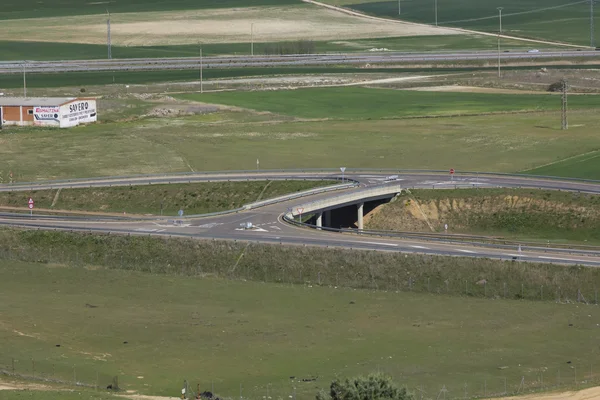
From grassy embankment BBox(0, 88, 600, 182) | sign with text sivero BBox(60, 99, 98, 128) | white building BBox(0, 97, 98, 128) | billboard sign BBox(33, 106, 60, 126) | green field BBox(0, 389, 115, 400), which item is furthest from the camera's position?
sign with text sivero BBox(60, 99, 98, 128)

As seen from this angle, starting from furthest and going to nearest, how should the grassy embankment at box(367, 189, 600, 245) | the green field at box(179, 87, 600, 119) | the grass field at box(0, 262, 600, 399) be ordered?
1. the green field at box(179, 87, 600, 119)
2. the grassy embankment at box(367, 189, 600, 245)
3. the grass field at box(0, 262, 600, 399)

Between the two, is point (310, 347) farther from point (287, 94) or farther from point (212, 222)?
point (287, 94)

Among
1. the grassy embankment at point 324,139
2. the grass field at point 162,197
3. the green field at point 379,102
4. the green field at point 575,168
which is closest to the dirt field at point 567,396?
the grass field at point 162,197

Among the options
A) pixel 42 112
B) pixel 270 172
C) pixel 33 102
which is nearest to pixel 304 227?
pixel 270 172

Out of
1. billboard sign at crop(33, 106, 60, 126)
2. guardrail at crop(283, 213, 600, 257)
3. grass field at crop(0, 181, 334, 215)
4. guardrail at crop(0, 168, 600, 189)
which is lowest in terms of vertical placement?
guardrail at crop(283, 213, 600, 257)

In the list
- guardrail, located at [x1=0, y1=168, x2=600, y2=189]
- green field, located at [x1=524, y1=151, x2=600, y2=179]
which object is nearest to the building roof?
→ guardrail, located at [x1=0, y1=168, x2=600, y2=189]

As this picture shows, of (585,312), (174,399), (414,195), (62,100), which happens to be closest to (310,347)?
(174,399)

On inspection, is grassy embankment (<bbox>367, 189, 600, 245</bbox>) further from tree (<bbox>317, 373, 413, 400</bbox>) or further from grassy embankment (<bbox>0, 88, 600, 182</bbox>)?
tree (<bbox>317, 373, 413, 400</bbox>)

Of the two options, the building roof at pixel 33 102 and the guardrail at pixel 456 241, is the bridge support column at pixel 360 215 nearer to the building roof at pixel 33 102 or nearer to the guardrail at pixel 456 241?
the guardrail at pixel 456 241
